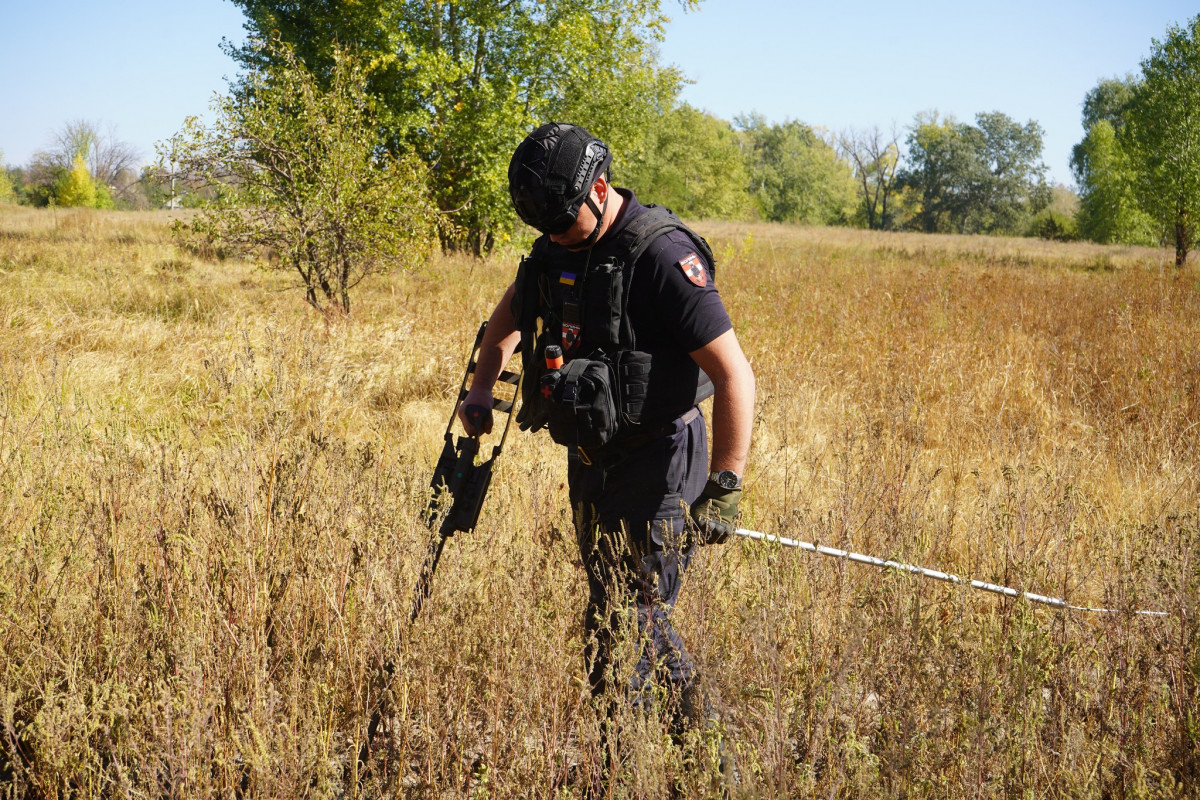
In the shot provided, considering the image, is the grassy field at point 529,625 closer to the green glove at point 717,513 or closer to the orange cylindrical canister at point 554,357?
the green glove at point 717,513

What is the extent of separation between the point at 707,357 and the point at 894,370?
195 inches

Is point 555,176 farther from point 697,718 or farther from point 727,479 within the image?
point 697,718

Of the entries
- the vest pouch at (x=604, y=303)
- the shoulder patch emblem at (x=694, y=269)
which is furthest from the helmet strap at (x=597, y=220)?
the shoulder patch emblem at (x=694, y=269)

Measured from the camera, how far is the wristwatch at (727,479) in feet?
7.29

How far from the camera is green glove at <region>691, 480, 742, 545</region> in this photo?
218cm

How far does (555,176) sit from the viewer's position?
2.28 metres

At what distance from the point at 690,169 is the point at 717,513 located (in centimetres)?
4673

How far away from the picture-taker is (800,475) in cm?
473

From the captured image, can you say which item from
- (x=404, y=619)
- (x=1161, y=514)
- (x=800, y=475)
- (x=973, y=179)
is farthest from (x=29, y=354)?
(x=973, y=179)

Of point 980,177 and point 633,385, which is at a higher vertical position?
point 980,177

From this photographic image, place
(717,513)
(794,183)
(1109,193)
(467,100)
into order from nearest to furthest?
(717,513) < (467,100) < (1109,193) < (794,183)

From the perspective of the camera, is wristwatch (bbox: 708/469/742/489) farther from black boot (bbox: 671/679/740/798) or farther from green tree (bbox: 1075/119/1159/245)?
green tree (bbox: 1075/119/1159/245)

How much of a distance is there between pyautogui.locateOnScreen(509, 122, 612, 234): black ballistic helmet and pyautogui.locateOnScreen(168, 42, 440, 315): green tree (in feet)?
22.1

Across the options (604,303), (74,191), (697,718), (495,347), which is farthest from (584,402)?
(74,191)
